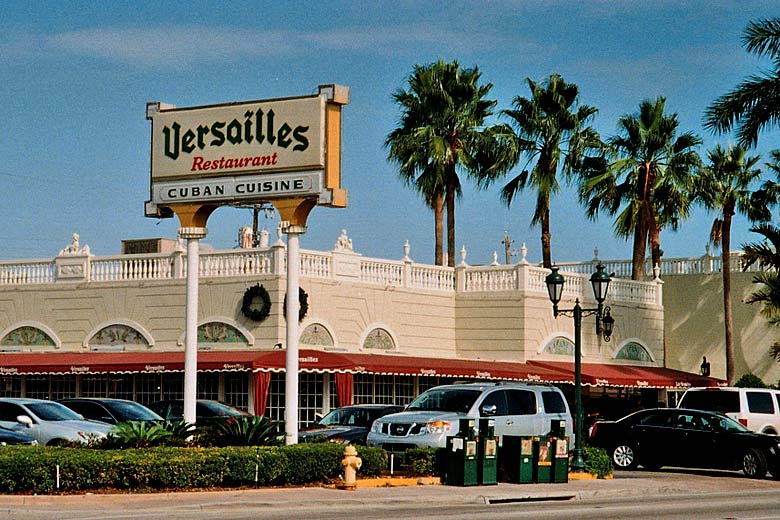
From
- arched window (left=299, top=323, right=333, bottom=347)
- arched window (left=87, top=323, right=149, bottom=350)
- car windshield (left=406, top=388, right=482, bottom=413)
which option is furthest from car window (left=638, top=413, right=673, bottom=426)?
arched window (left=87, top=323, right=149, bottom=350)

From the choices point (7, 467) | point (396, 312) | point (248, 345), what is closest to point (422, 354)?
point (396, 312)

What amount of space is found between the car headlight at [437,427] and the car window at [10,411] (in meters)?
7.29

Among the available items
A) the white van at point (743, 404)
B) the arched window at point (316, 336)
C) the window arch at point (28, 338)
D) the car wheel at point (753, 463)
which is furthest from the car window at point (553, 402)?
the window arch at point (28, 338)

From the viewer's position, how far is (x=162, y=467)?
22.1m

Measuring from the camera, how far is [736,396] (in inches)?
1336

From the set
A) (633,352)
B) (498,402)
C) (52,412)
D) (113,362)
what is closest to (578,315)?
(498,402)

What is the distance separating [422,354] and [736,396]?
13.2 m

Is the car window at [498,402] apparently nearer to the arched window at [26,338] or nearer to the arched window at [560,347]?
the arched window at [560,347]

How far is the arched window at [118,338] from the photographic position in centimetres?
4266

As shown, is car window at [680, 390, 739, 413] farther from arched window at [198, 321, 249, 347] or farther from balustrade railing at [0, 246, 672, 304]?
arched window at [198, 321, 249, 347]

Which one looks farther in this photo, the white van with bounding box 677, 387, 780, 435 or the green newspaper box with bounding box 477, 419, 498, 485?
the white van with bounding box 677, 387, 780, 435

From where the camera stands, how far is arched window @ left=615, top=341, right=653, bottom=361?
4993 cm

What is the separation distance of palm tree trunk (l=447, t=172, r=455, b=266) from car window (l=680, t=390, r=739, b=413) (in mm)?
17261

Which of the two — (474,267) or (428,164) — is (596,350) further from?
(428,164)
